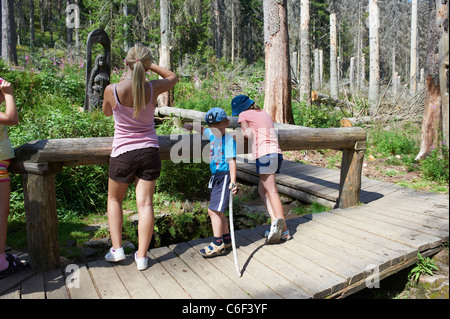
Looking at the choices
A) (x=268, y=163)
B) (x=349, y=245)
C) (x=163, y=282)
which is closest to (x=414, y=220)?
(x=349, y=245)

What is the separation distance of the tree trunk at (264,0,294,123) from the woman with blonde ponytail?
5700mm

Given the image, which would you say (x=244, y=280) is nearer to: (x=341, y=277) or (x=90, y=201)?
(x=341, y=277)

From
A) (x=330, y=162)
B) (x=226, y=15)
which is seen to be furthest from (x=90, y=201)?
(x=226, y=15)

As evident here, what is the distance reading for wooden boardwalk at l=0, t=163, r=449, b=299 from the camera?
2.58m

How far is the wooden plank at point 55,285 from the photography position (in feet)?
8.21

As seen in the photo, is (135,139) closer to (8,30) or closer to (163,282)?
(163,282)

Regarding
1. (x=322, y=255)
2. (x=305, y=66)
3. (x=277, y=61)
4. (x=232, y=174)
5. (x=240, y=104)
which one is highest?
(x=305, y=66)

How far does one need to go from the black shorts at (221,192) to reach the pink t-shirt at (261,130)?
1.88 ft

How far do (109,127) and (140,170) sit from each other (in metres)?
3.63

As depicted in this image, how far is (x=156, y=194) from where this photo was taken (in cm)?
587

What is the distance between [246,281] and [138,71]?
1839 millimetres

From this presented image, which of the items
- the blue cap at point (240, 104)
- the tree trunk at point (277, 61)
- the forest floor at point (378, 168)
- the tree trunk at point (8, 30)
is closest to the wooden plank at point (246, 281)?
the blue cap at point (240, 104)

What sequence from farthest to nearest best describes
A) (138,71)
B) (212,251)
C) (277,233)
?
1. (277,233)
2. (212,251)
3. (138,71)

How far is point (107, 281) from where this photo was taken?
2717mm
